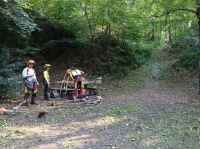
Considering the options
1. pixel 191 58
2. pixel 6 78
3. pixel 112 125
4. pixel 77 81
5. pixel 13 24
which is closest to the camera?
pixel 112 125

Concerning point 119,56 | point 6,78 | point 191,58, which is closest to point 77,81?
point 6,78

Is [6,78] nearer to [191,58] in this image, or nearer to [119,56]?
[119,56]

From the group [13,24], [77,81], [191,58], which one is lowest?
[77,81]

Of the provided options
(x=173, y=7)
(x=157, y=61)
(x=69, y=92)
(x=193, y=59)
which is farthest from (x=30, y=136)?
(x=157, y=61)

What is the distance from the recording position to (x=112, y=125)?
674 cm

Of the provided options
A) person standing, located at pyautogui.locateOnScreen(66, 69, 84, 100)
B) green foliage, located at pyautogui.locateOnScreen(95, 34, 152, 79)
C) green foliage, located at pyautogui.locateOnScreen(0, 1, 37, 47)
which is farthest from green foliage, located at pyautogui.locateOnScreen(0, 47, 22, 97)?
green foliage, located at pyautogui.locateOnScreen(95, 34, 152, 79)

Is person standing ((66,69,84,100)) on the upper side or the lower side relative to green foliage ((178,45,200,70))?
lower

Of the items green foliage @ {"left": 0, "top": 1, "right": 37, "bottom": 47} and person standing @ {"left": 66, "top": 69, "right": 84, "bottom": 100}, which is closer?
green foliage @ {"left": 0, "top": 1, "right": 37, "bottom": 47}

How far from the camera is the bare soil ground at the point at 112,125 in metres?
5.36

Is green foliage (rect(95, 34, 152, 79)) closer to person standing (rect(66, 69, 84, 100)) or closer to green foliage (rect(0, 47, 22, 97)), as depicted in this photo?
person standing (rect(66, 69, 84, 100))

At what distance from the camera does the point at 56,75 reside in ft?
54.9

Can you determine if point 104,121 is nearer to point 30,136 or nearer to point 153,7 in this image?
point 30,136

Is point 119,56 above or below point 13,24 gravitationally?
below

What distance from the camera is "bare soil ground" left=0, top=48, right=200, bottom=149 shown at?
536 cm
